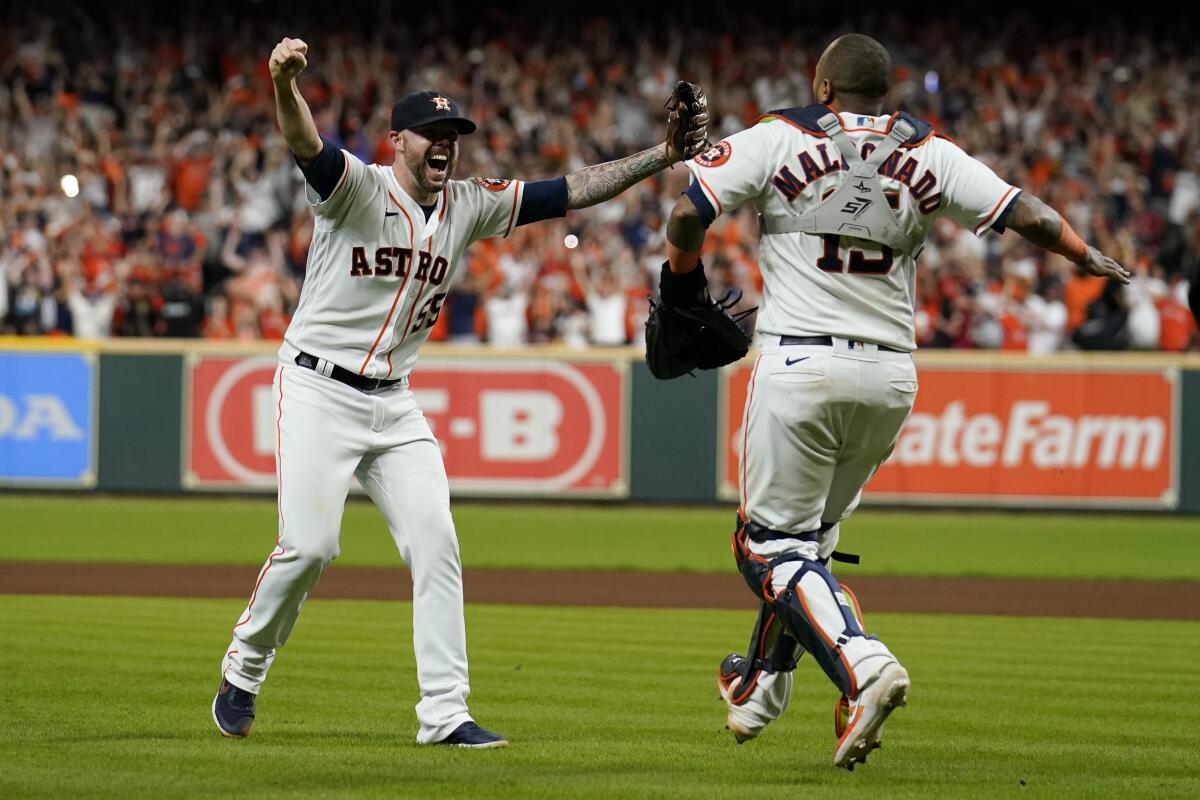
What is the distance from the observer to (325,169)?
596 centimetres

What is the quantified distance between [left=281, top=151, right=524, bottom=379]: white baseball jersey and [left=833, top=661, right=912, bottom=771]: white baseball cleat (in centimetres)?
208

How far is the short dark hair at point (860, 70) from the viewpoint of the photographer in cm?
561

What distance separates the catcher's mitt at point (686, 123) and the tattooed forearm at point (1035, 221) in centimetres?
115

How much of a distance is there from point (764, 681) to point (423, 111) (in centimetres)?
228

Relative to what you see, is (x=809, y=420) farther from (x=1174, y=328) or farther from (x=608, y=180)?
(x=1174, y=328)

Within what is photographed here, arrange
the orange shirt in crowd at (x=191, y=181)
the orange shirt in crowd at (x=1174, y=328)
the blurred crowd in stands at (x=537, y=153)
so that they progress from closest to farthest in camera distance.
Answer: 1. the orange shirt in crowd at (x=1174, y=328)
2. the blurred crowd in stands at (x=537, y=153)
3. the orange shirt in crowd at (x=191, y=181)

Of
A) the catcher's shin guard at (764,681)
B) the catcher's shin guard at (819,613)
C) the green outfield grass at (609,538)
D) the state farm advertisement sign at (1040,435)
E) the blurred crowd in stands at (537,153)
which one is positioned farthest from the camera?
the blurred crowd in stands at (537,153)

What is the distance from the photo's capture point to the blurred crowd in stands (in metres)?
19.6

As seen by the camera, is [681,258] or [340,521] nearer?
[681,258]

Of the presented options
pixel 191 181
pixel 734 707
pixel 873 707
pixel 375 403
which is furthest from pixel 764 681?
pixel 191 181

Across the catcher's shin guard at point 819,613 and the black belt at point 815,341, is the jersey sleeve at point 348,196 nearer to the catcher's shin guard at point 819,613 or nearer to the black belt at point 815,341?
the black belt at point 815,341

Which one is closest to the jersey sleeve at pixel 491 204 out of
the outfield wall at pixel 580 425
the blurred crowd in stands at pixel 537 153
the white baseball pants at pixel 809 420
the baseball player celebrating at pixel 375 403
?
the baseball player celebrating at pixel 375 403

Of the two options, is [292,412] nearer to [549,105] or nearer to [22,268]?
[22,268]

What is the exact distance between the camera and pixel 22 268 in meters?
20.2
